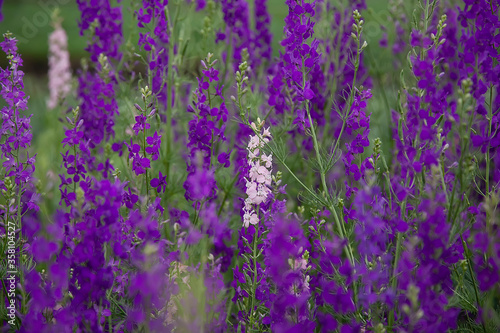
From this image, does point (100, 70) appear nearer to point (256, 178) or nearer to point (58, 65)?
point (256, 178)

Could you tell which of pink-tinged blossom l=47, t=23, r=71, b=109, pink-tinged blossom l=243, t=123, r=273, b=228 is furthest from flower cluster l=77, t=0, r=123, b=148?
pink-tinged blossom l=47, t=23, r=71, b=109

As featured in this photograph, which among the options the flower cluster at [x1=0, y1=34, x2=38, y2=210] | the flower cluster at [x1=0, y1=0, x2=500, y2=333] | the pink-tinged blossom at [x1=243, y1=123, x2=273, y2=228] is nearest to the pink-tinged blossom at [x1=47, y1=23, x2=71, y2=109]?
the flower cluster at [x1=0, y1=0, x2=500, y2=333]

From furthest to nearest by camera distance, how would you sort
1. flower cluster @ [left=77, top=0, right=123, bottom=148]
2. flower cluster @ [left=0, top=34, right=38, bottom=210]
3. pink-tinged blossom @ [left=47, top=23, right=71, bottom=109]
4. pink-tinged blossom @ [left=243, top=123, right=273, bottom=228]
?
pink-tinged blossom @ [left=47, top=23, right=71, bottom=109] → flower cluster @ [left=77, top=0, right=123, bottom=148] → flower cluster @ [left=0, top=34, right=38, bottom=210] → pink-tinged blossom @ [left=243, top=123, right=273, bottom=228]

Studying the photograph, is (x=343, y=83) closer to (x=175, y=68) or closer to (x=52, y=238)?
(x=175, y=68)

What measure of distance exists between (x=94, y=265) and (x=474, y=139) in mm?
1530

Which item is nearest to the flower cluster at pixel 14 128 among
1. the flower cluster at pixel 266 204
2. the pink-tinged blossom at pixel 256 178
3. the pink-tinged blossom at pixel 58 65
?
the flower cluster at pixel 266 204

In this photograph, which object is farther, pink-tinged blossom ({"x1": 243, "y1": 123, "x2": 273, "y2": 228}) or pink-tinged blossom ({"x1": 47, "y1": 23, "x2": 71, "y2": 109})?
pink-tinged blossom ({"x1": 47, "y1": 23, "x2": 71, "y2": 109})

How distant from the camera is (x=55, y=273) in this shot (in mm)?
1661

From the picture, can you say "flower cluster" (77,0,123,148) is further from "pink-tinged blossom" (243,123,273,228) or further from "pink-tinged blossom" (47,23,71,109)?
"pink-tinged blossom" (47,23,71,109)

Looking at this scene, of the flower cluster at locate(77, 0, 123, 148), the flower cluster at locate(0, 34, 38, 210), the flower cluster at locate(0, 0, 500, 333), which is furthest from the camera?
the flower cluster at locate(77, 0, 123, 148)

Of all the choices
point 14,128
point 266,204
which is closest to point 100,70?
point 14,128

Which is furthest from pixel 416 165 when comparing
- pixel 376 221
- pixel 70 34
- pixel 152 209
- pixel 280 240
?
pixel 70 34

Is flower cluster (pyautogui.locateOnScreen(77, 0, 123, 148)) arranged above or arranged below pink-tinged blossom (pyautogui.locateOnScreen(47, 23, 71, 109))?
above

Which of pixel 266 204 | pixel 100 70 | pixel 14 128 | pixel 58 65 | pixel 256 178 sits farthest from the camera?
pixel 58 65
